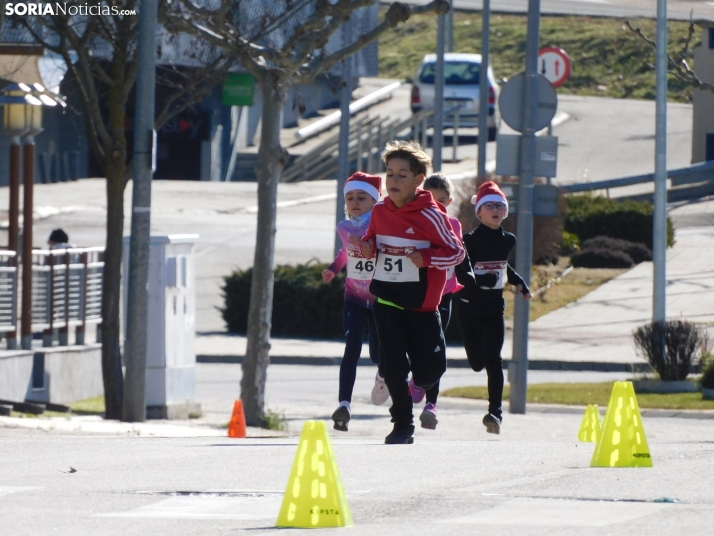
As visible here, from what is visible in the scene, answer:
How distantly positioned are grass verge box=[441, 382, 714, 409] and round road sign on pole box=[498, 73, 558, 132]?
3046mm

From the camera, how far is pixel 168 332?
15359 millimetres

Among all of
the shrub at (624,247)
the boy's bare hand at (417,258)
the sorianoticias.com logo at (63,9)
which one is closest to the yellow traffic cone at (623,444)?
the boy's bare hand at (417,258)

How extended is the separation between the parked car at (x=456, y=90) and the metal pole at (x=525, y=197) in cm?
2378

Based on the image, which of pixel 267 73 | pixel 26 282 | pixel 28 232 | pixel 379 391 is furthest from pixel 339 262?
pixel 26 282

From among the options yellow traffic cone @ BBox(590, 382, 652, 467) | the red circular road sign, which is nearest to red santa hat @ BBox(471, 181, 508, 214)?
yellow traffic cone @ BBox(590, 382, 652, 467)

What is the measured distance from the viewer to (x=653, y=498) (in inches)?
264

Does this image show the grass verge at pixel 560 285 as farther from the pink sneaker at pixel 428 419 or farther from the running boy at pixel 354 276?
the pink sneaker at pixel 428 419

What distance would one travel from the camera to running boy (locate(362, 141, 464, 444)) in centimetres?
833

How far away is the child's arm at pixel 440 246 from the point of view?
8336 millimetres

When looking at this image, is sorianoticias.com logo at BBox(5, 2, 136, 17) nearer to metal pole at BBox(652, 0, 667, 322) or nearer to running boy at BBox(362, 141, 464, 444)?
running boy at BBox(362, 141, 464, 444)

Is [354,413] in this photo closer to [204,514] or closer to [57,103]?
[57,103]

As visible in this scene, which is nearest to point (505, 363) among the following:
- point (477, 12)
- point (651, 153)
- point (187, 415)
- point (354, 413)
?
point (354, 413)

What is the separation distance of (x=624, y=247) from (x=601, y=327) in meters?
5.94

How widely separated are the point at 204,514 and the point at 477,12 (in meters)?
60.4
